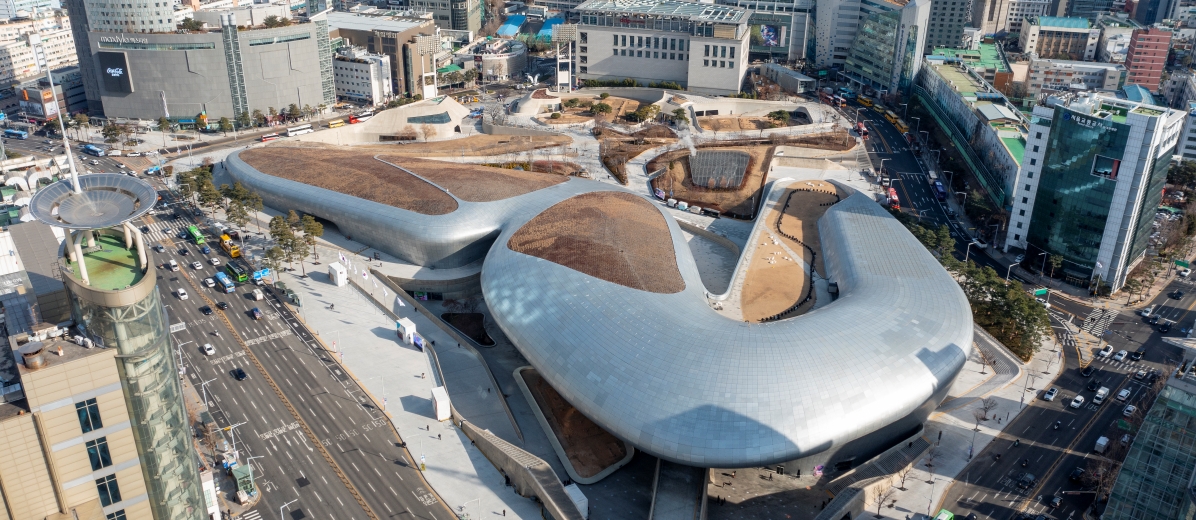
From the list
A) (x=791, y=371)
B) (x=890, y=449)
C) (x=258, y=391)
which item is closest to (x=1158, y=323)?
(x=890, y=449)

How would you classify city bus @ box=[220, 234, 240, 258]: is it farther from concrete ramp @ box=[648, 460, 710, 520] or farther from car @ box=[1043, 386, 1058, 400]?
car @ box=[1043, 386, 1058, 400]

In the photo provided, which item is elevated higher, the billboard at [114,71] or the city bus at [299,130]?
the billboard at [114,71]

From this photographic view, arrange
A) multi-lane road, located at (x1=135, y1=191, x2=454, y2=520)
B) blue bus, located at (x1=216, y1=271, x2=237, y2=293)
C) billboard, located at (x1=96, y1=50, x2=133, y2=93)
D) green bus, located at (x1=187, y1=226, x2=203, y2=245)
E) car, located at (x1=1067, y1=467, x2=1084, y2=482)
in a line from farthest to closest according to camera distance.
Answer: billboard, located at (x1=96, y1=50, x2=133, y2=93) < green bus, located at (x1=187, y1=226, x2=203, y2=245) < blue bus, located at (x1=216, y1=271, x2=237, y2=293) < car, located at (x1=1067, y1=467, x2=1084, y2=482) < multi-lane road, located at (x1=135, y1=191, x2=454, y2=520)

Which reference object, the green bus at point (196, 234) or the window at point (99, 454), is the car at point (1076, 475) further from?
the green bus at point (196, 234)

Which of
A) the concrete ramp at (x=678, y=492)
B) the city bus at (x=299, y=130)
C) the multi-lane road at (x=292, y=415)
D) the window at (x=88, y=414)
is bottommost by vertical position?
the concrete ramp at (x=678, y=492)

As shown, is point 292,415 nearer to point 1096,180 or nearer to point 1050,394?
point 1050,394

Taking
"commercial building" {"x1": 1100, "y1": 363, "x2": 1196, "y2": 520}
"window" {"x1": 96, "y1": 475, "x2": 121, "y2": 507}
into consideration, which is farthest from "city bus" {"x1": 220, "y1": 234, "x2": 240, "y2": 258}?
"commercial building" {"x1": 1100, "y1": 363, "x2": 1196, "y2": 520}

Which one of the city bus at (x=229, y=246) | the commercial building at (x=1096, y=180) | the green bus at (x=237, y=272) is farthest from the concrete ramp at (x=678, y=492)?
the commercial building at (x=1096, y=180)
